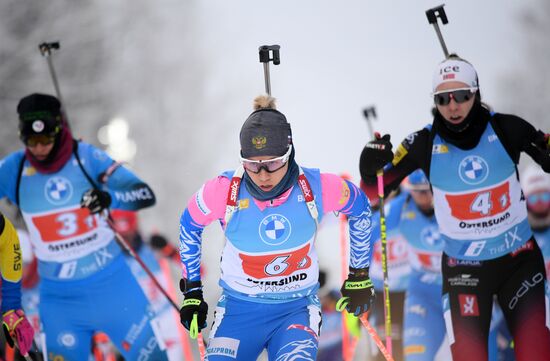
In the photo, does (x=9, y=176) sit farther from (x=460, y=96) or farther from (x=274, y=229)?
(x=460, y=96)

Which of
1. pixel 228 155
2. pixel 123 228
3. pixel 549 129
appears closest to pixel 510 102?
pixel 549 129

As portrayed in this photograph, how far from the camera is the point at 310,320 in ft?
14.6

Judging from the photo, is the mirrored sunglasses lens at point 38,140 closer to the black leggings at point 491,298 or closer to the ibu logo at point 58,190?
the ibu logo at point 58,190

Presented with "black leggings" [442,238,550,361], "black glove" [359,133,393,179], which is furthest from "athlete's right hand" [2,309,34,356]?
"black leggings" [442,238,550,361]

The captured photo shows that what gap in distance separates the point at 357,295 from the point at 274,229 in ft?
2.38

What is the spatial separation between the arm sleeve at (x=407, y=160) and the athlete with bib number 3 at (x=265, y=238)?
29.2 inches

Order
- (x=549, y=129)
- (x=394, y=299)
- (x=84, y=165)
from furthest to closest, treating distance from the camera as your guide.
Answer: (x=549, y=129) → (x=394, y=299) → (x=84, y=165)

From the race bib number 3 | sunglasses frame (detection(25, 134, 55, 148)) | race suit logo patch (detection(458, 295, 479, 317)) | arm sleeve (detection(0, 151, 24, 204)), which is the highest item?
sunglasses frame (detection(25, 134, 55, 148))

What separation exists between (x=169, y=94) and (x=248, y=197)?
1461 cm

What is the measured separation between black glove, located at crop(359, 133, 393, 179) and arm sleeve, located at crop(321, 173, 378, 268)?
1.83 feet

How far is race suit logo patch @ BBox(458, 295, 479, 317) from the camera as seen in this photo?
198 inches

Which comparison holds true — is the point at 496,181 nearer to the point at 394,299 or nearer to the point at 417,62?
the point at 394,299

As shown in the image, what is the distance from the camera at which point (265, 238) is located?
4402mm

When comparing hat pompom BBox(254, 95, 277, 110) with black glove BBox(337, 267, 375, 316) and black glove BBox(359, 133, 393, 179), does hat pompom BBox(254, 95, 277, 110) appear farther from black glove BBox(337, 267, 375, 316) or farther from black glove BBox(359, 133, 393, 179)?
black glove BBox(337, 267, 375, 316)
